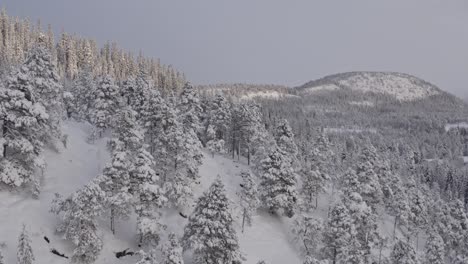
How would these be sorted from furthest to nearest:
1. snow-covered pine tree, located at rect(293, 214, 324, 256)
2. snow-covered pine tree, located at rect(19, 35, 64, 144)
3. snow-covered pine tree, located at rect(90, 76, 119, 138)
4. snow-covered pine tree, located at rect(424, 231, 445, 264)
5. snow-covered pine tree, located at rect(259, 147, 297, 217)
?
snow-covered pine tree, located at rect(90, 76, 119, 138), snow-covered pine tree, located at rect(424, 231, 445, 264), snow-covered pine tree, located at rect(259, 147, 297, 217), snow-covered pine tree, located at rect(293, 214, 324, 256), snow-covered pine tree, located at rect(19, 35, 64, 144)

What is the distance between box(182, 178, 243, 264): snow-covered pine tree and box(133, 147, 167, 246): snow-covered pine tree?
305 centimetres

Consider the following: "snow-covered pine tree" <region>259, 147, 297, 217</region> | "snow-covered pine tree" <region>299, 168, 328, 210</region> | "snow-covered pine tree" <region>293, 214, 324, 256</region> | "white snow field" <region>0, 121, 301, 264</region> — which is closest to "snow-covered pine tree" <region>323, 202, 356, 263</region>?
"snow-covered pine tree" <region>293, 214, 324, 256</region>

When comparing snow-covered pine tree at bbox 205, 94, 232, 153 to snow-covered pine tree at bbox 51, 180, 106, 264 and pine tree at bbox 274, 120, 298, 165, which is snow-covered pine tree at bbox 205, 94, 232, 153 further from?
snow-covered pine tree at bbox 51, 180, 106, 264

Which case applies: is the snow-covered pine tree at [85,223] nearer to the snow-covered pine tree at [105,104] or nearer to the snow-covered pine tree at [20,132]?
the snow-covered pine tree at [20,132]

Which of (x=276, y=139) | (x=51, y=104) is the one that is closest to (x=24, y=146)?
(x=51, y=104)

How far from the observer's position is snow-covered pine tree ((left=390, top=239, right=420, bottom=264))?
48.7 meters

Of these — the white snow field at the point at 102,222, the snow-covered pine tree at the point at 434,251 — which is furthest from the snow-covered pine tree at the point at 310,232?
the snow-covered pine tree at the point at 434,251

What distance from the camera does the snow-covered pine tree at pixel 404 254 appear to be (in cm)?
4868

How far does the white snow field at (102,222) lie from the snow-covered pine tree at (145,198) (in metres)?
2.38

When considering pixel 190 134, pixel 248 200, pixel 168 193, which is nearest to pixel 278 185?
pixel 248 200

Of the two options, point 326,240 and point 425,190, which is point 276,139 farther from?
point 425,190

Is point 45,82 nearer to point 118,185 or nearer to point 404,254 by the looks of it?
point 118,185

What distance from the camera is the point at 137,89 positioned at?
76.6 metres

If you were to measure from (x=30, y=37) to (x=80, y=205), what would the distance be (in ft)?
423
